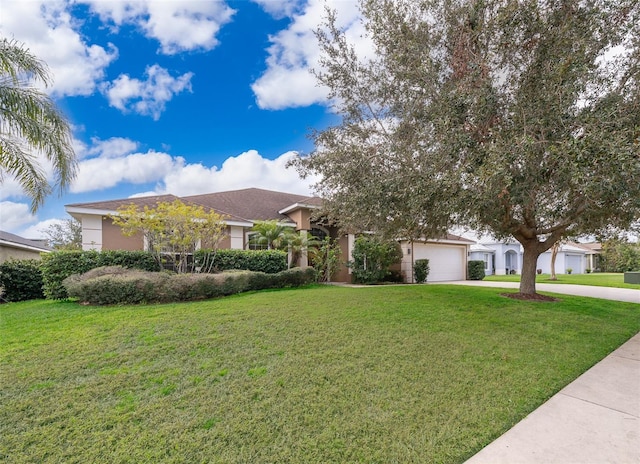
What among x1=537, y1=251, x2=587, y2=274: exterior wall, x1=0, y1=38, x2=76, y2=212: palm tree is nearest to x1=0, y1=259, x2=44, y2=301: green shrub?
x1=0, y1=38, x2=76, y2=212: palm tree

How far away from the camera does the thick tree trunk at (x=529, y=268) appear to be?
11.0 m

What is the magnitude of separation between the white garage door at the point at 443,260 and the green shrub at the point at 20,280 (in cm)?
1880

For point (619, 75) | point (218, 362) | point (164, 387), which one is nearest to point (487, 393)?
point (218, 362)

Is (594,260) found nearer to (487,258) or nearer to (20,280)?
(487,258)

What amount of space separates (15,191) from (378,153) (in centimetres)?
1040

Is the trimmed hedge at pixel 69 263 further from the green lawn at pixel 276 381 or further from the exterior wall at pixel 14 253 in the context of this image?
the exterior wall at pixel 14 253

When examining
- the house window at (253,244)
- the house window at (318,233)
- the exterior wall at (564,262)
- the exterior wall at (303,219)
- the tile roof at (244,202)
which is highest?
the tile roof at (244,202)

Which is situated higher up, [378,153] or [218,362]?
[378,153]

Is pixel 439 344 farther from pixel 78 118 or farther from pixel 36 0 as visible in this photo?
pixel 36 0

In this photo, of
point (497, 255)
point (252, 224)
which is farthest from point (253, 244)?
point (497, 255)

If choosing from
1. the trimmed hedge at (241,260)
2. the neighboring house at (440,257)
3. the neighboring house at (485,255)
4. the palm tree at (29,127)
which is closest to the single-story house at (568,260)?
the neighboring house at (485,255)

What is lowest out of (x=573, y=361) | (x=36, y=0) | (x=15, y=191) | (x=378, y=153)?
(x=573, y=361)

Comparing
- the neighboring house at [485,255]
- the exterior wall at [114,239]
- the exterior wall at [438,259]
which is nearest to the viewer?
the exterior wall at [114,239]

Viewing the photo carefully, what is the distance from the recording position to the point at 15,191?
9.09 meters
